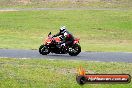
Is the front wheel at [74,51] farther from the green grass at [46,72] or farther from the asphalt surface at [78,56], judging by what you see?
the green grass at [46,72]

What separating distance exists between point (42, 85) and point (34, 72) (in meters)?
2.28

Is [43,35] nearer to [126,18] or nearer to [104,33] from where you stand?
[104,33]

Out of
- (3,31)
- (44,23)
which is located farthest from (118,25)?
(3,31)

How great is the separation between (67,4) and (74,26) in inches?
552

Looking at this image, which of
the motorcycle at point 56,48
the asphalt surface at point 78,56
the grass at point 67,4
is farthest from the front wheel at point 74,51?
the grass at point 67,4

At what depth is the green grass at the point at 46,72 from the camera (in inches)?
533

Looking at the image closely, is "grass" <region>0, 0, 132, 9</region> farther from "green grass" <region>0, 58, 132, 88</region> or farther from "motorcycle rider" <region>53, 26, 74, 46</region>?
"green grass" <region>0, 58, 132, 88</region>

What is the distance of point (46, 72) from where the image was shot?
15.9 metres

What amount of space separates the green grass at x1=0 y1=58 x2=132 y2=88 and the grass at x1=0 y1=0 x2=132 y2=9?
37395mm

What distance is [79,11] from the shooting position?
2031 inches

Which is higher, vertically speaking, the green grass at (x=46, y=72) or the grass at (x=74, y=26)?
the green grass at (x=46, y=72)

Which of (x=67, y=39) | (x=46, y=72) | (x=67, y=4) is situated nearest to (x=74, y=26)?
(x=67, y=4)

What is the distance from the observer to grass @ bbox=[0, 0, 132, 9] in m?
56.3

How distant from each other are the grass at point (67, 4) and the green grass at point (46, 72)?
3740cm
